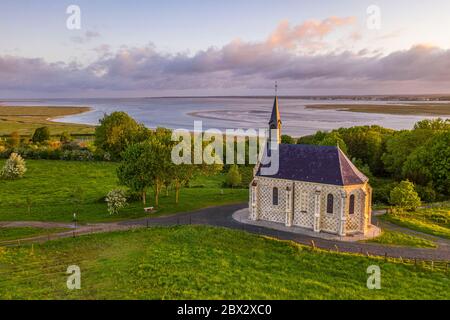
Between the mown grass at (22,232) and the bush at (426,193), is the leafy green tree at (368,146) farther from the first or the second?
the mown grass at (22,232)

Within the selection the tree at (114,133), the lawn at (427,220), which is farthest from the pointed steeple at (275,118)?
the tree at (114,133)

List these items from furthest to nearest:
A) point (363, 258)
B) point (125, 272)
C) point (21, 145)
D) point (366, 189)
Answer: point (21, 145), point (366, 189), point (363, 258), point (125, 272)

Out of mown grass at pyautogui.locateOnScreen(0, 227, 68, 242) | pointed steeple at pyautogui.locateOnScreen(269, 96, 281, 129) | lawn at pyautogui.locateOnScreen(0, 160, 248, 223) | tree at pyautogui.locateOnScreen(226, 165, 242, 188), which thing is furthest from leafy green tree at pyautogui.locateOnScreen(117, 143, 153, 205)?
tree at pyautogui.locateOnScreen(226, 165, 242, 188)

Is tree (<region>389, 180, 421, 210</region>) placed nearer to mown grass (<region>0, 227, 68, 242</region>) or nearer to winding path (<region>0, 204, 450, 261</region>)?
winding path (<region>0, 204, 450, 261</region>)

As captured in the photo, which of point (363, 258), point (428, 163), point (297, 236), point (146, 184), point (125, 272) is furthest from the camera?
point (428, 163)

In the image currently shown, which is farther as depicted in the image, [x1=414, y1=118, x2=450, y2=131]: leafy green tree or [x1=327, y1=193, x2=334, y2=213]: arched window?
[x1=414, y1=118, x2=450, y2=131]: leafy green tree

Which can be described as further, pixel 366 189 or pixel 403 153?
pixel 403 153
